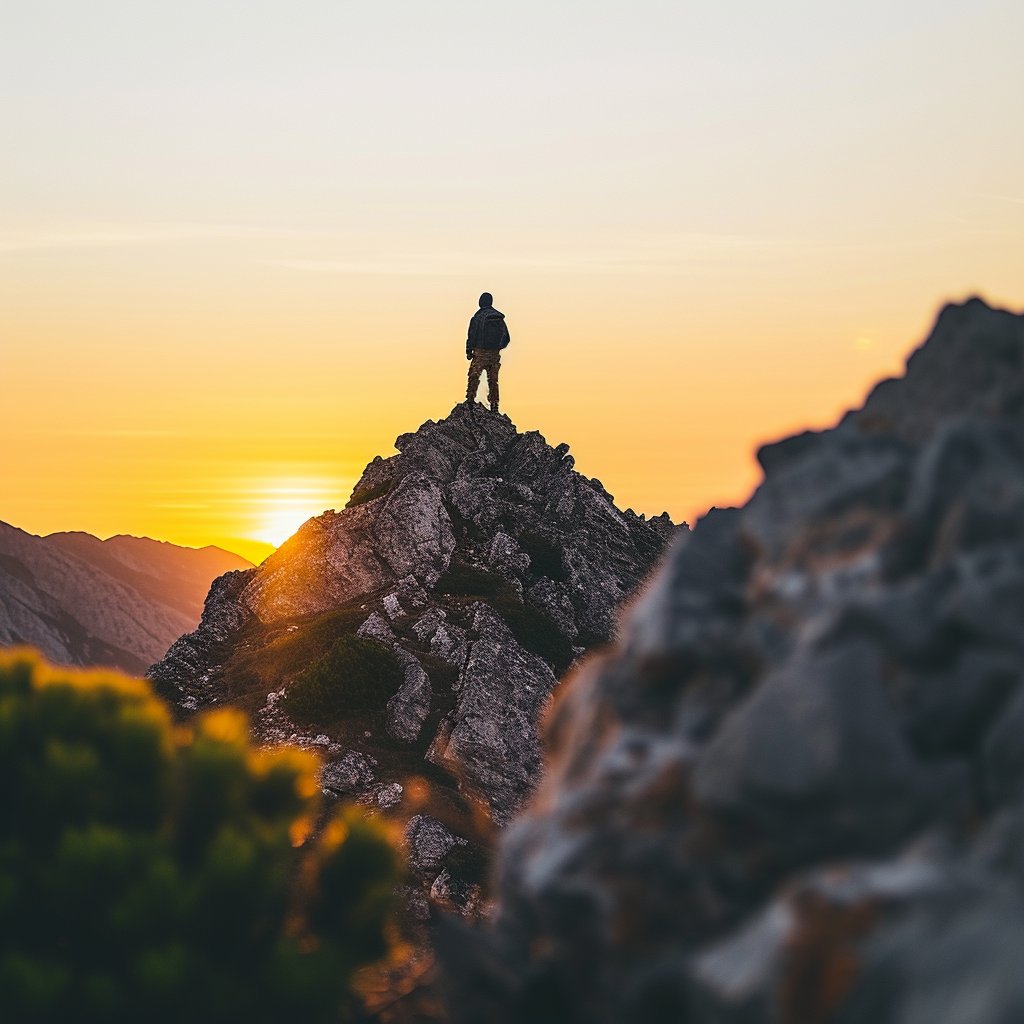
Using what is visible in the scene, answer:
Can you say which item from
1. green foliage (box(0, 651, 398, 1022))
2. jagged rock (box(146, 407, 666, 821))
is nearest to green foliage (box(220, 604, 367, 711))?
jagged rock (box(146, 407, 666, 821))

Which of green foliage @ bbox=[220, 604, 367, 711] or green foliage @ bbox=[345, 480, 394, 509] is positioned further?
green foliage @ bbox=[345, 480, 394, 509]

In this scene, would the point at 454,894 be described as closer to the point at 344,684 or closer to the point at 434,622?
the point at 344,684

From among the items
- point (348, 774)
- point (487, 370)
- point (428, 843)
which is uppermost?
point (487, 370)

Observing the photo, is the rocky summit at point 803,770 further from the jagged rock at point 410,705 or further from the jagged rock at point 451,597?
the jagged rock at point 451,597

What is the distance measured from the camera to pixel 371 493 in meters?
49.7

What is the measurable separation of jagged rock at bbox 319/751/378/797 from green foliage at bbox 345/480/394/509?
47.7ft

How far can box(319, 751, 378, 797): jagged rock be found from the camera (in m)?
35.7

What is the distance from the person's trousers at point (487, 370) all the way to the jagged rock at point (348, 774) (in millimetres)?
20004

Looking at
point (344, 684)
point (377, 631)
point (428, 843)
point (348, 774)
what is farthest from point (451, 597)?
point (428, 843)

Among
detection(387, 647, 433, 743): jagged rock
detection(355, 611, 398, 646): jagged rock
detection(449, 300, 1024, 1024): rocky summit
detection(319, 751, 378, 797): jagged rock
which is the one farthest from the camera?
detection(355, 611, 398, 646): jagged rock

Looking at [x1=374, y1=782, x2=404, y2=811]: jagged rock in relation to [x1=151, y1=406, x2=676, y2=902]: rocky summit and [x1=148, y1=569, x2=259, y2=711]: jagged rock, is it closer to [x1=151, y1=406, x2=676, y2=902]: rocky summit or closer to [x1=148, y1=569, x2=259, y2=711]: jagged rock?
[x1=151, y1=406, x2=676, y2=902]: rocky summit

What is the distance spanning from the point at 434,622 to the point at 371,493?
9.56 metres

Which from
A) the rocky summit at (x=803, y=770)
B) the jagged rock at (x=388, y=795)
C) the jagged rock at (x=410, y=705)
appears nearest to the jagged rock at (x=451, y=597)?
the jagged rock at (x=410, y=705)

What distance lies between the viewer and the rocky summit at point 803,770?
9836mm
